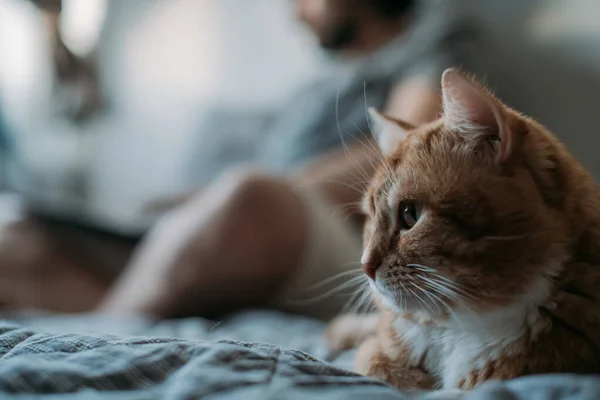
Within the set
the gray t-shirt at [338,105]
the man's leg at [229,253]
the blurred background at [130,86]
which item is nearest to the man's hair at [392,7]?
the gray t-shirt at [338,105]

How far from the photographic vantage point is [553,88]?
1349 millimetres

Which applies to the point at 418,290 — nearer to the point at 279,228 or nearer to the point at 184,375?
the point at 184,375

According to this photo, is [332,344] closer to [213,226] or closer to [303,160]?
[213,226]

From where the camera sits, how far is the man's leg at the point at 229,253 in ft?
3.75

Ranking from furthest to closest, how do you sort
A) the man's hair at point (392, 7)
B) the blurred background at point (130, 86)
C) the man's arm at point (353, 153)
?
1. the blurred background at point (130, 86)
2. the man's hair at point (392, 7)
3. the man's arm at point (353, 153)

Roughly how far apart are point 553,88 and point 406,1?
1.98 ft

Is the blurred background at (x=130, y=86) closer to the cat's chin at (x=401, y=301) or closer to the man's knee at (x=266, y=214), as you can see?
the man's knee at (x=266, y=214)

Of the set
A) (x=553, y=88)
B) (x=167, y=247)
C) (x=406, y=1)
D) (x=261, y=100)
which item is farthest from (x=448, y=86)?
(x=261, y=100)

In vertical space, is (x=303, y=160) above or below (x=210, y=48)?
below

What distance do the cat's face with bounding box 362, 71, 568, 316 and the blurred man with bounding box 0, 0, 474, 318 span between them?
21cm

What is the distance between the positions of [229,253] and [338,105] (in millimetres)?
673

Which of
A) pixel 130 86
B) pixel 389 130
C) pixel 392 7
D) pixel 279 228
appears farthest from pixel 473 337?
pixel 130 86

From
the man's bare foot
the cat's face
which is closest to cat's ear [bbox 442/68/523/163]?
the cat's face

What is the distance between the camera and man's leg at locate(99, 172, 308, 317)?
3.75 feet
